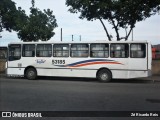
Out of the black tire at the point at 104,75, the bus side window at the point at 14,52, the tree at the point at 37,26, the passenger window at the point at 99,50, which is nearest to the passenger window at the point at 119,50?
the passenger window at the point at 99,50

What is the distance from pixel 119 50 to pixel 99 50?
1286 millimetres

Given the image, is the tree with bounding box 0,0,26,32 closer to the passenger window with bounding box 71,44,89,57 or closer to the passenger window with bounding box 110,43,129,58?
the passenger window with bounding box 71,44,89,57

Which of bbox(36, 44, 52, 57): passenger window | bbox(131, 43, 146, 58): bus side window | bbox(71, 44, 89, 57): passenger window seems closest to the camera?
bbox(131, 43, 146, 58): bus side window

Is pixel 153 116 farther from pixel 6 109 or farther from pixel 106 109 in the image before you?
pixel 6 109

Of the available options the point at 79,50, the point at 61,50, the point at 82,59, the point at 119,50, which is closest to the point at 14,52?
the point at 61,50

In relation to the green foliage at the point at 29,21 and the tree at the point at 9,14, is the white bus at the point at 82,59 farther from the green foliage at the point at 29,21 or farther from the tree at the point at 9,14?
the tree at the point at 9,14

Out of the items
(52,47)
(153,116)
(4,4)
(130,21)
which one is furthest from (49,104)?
(4,4)

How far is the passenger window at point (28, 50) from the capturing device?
22078mm

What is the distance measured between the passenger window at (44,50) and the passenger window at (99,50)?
2937mm

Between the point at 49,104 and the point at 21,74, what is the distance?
38.9 feet

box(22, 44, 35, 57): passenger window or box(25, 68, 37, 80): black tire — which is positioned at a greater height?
box(22, 44, 35, 57): passenger window

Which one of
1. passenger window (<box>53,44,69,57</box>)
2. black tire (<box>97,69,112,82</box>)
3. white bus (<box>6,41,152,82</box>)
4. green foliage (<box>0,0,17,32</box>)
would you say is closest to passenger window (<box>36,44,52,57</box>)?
white bus (<box>6,41,152,82</box>)

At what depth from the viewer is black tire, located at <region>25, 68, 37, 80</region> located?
2180 centimetres

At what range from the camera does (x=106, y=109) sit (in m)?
9.74
